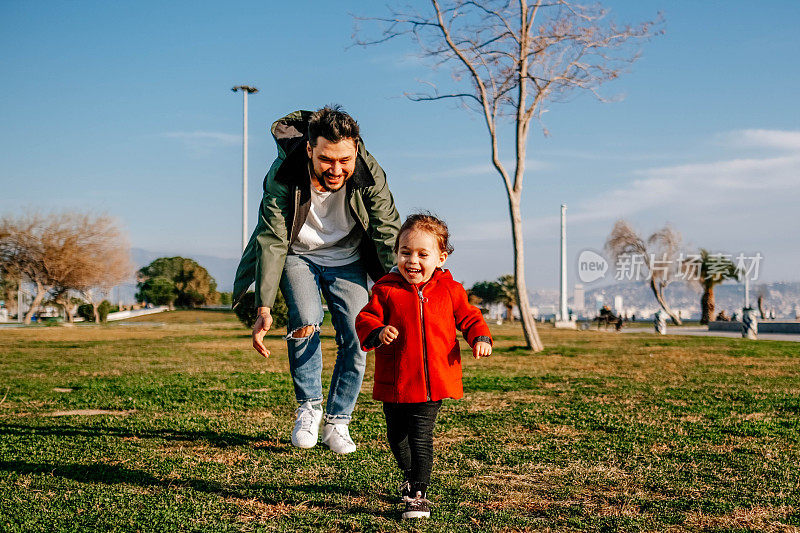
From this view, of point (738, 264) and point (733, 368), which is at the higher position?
point (738, 264)

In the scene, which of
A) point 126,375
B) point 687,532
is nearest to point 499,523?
point 687,532

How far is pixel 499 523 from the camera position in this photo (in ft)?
9.57

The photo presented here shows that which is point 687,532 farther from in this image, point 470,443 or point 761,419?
point 761,419

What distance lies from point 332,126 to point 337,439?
185cm

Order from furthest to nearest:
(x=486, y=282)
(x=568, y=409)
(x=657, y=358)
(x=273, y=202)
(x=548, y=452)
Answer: (x=486, y=282) < (x=657, y=358) < (x=568, y=409) < (x=548, y=452) < (x=273, y=202)

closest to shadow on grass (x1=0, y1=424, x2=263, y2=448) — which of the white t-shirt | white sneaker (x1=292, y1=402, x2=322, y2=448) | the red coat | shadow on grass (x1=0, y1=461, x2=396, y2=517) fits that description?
white sneaker (x1=292, y1=402, x2=322, y2=448)

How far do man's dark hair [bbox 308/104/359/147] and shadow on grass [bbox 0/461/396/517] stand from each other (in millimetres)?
1821

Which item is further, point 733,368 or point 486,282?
point 486,282

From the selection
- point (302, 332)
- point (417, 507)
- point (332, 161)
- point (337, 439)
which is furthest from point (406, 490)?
point (332, 161)

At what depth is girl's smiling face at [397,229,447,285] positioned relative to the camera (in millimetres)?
3295

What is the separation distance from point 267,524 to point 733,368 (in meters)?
10.1

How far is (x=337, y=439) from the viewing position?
4242 millimetres

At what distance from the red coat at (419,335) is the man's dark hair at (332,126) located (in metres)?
0.95

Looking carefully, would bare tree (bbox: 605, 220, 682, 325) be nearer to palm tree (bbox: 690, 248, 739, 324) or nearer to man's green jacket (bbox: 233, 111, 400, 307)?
palm tree (bbox: 690, 248, 739, 324)
